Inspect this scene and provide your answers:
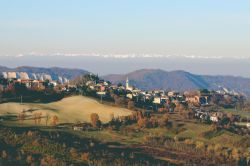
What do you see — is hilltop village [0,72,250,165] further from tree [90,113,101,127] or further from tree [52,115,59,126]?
tree [52,115,59,126]

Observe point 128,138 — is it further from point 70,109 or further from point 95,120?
point 70,109

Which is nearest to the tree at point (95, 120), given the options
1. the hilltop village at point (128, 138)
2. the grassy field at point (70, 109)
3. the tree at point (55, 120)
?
the hilltop village at point (128, 138)

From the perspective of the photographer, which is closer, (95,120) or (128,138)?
(128,138)

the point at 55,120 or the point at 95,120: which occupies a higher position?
the point at 55,120

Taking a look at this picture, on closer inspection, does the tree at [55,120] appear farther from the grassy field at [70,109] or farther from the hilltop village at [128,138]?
the grassy field at [70,109]

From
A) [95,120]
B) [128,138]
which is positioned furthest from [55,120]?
[128,138]

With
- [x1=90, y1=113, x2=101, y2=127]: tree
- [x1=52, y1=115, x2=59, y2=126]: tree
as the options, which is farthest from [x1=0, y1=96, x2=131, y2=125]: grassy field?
[x1=90, y1=113, x2=101, y2=127]: tree

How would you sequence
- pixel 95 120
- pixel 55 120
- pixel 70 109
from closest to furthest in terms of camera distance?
pixel 55 120 → pixel 95 120 → pixel 70 109

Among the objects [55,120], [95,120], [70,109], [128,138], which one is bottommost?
[128,138]
